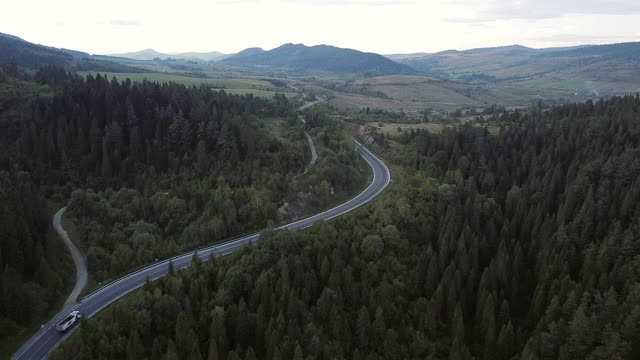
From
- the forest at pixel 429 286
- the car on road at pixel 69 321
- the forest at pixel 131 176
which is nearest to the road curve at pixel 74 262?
the forest at pixel 131 176

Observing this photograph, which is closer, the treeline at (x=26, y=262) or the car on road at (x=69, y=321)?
the treeline at (x=26, y=262)

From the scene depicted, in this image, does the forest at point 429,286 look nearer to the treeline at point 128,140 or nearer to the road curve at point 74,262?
the road curve at point 74,262

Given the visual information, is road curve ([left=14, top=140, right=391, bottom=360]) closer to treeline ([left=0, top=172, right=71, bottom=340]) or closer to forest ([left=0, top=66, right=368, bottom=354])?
forest ([left=0, top=66, right=368, bottom=354])

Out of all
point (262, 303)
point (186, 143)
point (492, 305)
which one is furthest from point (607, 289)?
point (186, 143)

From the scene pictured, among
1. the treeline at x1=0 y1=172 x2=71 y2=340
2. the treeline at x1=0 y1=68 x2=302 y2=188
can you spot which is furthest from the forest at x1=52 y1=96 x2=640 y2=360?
the treeline at x1=0 y1=68 x2=302 y2=188

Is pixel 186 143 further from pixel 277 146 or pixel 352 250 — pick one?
pixel 352 250

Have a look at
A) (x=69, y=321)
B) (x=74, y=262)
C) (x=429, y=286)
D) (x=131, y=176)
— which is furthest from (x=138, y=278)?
(x=429, y=286)
